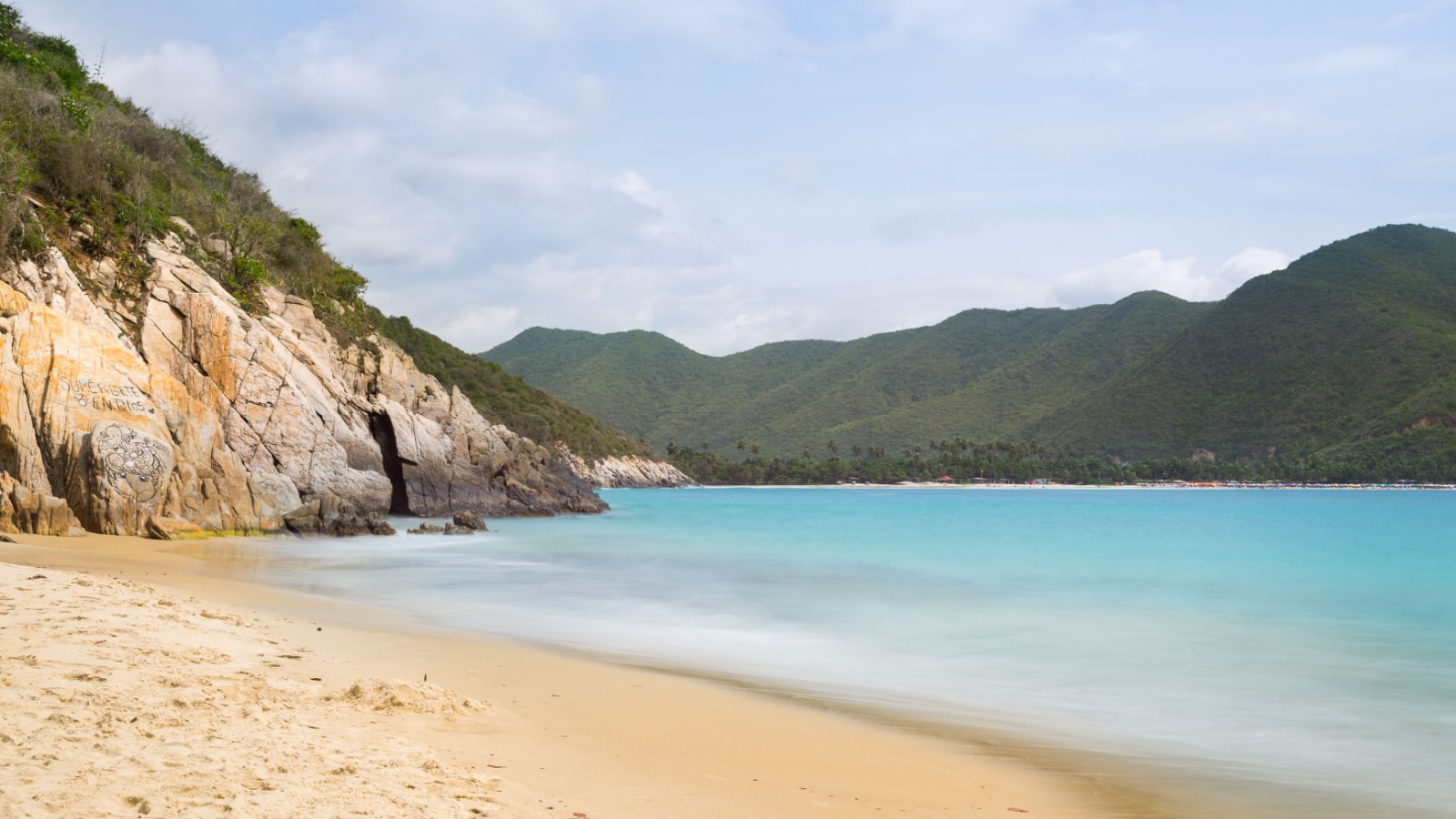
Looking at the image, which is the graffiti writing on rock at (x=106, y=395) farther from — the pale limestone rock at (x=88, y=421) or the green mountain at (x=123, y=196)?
the green mountain at (x=123, y=196)

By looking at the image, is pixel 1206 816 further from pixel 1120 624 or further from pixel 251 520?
pixel 251 520

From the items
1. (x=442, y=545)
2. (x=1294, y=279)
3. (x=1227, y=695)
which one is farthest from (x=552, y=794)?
(x=1294, y=279)

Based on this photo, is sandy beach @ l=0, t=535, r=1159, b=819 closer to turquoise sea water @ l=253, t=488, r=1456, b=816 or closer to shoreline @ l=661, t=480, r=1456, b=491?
turquoise sea water @ l=253, t=488, r=1456, b=816

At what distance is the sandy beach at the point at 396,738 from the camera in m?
3.84

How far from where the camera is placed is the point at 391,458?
109ft

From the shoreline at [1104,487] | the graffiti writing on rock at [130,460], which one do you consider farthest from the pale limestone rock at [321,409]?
the shoreline at [1104,487]

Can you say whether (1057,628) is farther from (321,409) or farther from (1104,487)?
(1104,487)

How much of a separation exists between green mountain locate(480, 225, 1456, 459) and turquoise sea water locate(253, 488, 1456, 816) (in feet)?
222

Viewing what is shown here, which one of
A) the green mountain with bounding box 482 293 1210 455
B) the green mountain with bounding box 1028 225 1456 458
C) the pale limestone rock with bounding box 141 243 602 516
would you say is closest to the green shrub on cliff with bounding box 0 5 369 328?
the pale limestone rock with bounding box 141 243 602 516

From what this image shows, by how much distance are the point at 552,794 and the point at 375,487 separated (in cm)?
2587

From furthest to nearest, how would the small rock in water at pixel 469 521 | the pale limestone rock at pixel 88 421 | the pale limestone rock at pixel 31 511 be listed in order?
1. the small rock in water at pixel 469 521
2. the pale limestone rock at pixel 88 421
3. the pale limestone rock at pixel 31 511

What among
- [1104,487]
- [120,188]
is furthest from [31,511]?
[1104,487]

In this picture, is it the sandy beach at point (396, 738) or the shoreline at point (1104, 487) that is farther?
the shoreline at point (1104, 487)

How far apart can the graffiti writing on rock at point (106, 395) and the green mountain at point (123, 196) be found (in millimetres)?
3375
